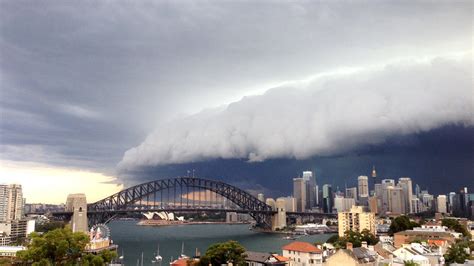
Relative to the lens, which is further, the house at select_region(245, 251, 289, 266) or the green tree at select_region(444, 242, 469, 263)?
the green tree at select_region(444, 242, 469, 263)

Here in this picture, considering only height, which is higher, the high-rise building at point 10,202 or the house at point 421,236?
the high-rise building at point 10,202

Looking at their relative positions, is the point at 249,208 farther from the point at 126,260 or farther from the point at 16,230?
the point at 126,260

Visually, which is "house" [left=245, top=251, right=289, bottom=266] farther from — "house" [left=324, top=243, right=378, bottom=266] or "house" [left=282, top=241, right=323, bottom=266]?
"house" [left=324, top=243, right=378, bottom=266]

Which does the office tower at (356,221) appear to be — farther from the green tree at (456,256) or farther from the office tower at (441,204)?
the office tower at (441,204)

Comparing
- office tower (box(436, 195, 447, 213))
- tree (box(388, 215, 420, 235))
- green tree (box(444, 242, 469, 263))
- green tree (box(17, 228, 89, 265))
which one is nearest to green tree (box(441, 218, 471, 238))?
tree (box(388, 215, 420, 235))

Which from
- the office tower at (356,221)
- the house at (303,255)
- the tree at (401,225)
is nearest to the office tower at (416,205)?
the office tower at (356,221)

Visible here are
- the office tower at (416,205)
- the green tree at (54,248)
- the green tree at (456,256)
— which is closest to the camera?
the green tree at (54,248)
